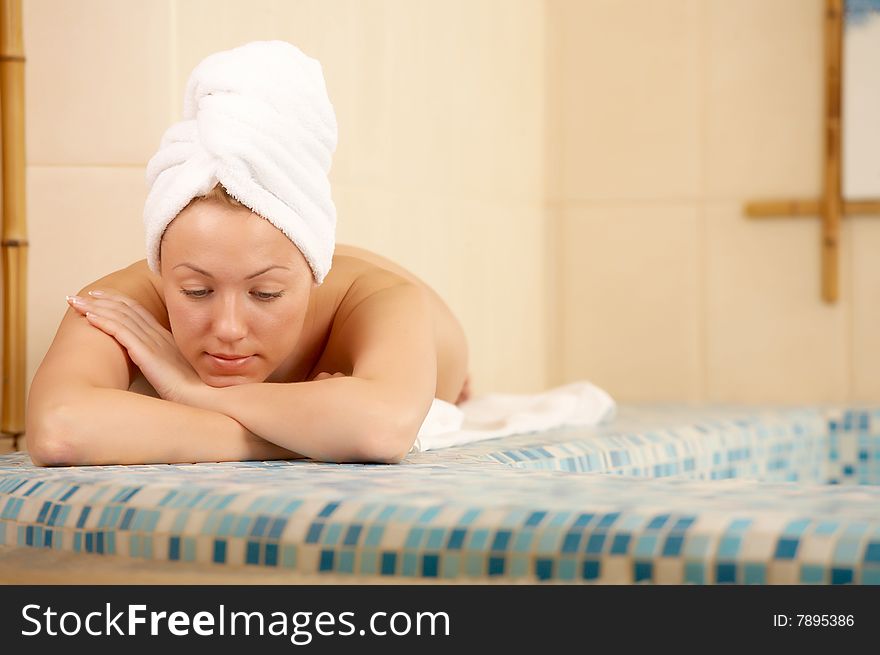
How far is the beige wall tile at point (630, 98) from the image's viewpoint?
4023mm

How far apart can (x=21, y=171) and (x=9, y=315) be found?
271 millimetres

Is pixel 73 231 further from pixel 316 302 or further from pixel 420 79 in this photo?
pixel 420 79

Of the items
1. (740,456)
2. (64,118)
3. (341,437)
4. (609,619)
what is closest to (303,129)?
(341,437)

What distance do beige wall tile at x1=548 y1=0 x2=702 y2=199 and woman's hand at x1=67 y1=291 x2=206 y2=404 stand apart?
2.24 meters

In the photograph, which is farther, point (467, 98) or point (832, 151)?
point (832, 151)

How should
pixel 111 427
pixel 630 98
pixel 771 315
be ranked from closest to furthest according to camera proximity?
pixel 111 427, pixel 771 315, pixel 630 98

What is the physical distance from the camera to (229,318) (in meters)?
1.92

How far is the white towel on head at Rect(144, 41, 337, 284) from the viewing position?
194 centimetres

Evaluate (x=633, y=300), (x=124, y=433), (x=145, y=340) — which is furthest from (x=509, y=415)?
(x=633, y=300)

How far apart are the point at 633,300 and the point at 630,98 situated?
62 cm

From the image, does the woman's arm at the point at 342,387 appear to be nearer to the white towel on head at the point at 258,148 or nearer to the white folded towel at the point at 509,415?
the white towel on head at the point at 258,148

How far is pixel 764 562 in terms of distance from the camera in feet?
3.88

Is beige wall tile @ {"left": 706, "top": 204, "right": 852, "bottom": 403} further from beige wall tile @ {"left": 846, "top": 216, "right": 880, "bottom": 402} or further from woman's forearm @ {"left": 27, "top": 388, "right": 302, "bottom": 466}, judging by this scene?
woman's forearm @ {"left": 27, "top": 388, "right": 302, "bottom": 466}

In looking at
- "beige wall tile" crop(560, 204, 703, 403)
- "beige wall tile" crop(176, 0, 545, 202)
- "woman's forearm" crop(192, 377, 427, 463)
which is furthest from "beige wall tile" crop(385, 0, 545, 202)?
"woman's forearm" crop(192, 377, 427, 463)
